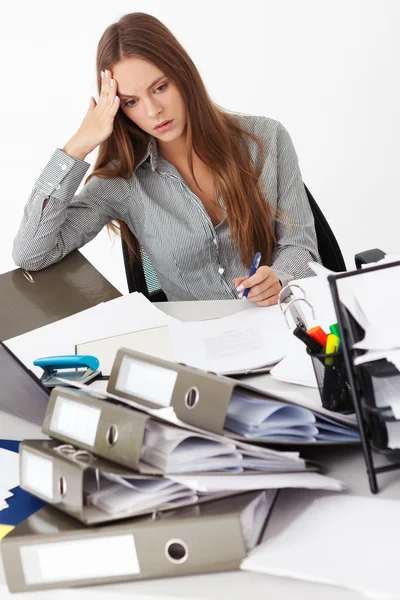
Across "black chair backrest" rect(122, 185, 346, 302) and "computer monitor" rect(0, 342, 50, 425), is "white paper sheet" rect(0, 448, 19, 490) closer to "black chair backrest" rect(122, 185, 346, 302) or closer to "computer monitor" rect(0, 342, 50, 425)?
"computer monitor" rect(0, 342, 50, 425)

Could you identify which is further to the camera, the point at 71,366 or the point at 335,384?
the point at 71,366

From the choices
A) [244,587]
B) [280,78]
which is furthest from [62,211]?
[280,78]

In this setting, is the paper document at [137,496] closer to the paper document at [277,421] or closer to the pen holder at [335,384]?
the paper document at [277,421]

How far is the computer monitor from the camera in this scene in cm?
111

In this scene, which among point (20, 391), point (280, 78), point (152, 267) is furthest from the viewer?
point (280, 78)

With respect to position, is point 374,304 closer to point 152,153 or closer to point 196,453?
point 196,453

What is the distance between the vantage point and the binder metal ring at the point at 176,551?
0.79 meters

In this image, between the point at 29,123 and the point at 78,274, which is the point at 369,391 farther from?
the point at 29,123

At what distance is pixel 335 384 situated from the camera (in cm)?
104

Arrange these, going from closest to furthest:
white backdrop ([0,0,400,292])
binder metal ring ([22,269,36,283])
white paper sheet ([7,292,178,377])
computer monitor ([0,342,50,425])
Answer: computer monitor ([0,342,50,425]), white paper sheet ([7,292,178,377]), binder metal ring ([22,269,36,283]), white backdrop ([0,0,400,292])

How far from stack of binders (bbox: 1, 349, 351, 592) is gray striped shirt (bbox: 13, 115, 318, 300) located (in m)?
1.06

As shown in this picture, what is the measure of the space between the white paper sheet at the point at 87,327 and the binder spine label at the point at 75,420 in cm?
55

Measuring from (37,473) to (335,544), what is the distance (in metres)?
→ 0.32

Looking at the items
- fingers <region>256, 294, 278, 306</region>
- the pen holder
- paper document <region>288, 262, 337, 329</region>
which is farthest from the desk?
fingers <region>256, 294, 278, 306</region>
